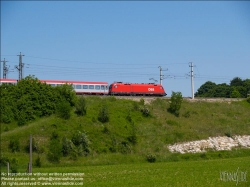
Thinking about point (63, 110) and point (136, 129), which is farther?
point (136, 129)

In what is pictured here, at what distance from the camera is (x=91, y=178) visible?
84.0 ft

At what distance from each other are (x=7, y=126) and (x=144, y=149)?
14.6 m

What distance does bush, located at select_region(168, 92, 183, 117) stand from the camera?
54.2 metres

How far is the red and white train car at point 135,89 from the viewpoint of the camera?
6494 cm

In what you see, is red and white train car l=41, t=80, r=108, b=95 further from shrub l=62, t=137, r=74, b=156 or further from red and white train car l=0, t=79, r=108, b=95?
shrub l=62, t=137, r=74, b=156

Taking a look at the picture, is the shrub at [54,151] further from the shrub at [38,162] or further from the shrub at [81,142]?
the shrub at [81,142]

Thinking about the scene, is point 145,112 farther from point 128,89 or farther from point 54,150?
point 54,150

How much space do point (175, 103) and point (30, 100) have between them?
1973 centimetres

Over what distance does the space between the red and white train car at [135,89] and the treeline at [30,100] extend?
16.9 metres

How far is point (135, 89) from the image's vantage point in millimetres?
65250

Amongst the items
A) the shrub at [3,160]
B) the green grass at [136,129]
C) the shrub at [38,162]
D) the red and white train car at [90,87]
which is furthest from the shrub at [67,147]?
the red and white train car at [90,87]

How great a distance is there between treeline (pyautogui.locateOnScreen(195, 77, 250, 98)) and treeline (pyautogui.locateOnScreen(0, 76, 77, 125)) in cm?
2279

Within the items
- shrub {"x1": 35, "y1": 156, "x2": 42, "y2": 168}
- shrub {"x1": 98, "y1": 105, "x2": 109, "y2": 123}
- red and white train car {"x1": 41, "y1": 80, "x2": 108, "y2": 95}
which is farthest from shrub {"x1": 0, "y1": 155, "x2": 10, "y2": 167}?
red and white train car {"x1": 41, "y1": 80, "x2": 108, "y2": 95}

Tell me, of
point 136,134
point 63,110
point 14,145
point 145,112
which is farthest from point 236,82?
point 14,145
